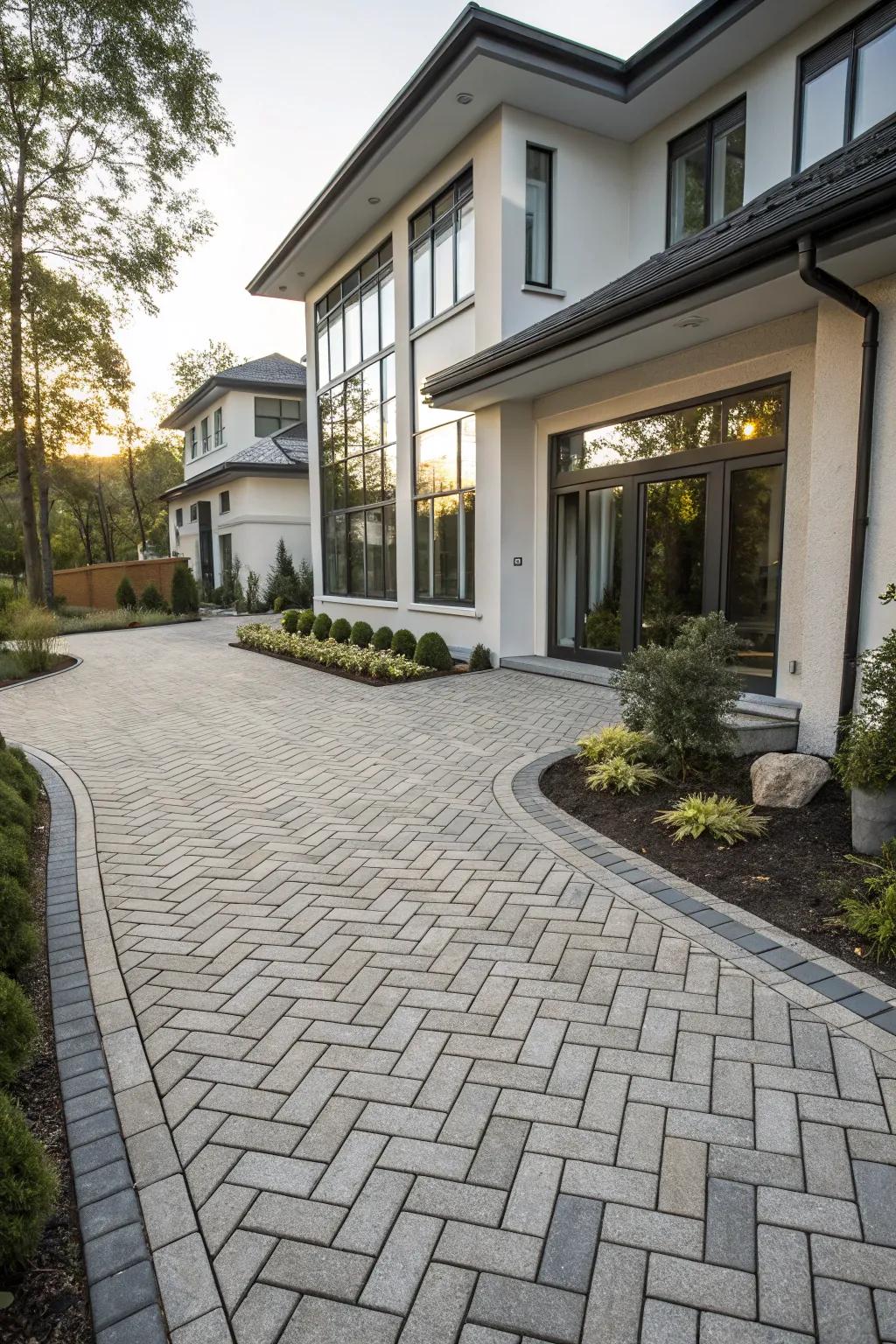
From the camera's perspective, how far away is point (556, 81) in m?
9.80

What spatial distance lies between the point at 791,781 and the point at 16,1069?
448cm

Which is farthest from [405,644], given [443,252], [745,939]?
[745,939]

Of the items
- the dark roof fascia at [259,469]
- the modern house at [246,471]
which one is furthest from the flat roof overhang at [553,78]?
the dark roof fascia at [259,469]

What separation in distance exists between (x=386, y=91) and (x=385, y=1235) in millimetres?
15072

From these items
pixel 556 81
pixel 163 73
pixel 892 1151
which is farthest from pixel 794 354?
pixel 163 73

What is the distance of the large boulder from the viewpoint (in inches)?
198

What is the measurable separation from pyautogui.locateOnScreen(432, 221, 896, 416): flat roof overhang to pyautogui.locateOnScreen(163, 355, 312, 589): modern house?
48.1 feet

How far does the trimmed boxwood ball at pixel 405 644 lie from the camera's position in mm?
12453

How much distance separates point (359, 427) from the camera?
52.9 ft

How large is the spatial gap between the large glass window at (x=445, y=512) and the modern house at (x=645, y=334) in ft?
0.19

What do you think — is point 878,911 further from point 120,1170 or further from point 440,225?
point 440,225

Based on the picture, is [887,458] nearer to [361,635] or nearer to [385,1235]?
[385,1235]

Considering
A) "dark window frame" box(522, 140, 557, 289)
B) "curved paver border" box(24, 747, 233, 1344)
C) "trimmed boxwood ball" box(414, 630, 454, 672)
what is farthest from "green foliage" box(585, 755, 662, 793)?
"dark window frame" box(522, 140, 557, 289)

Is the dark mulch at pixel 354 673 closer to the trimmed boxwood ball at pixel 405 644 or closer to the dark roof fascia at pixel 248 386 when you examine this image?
the trimmed boxwood ball at pixel 405 644
